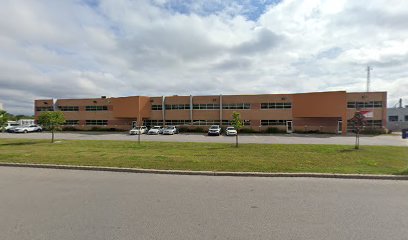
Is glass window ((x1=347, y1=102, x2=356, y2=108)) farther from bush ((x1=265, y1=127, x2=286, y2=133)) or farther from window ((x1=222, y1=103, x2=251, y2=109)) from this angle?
window ((x1=222, y1=103, x2=251, y2=109))

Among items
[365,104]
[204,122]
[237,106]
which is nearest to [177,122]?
[204,122]

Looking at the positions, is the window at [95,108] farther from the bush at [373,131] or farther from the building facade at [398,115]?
the building facade at [398,115]

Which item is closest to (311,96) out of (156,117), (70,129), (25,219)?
(156,117)

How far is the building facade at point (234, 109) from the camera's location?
35.0m

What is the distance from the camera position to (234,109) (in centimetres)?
3869

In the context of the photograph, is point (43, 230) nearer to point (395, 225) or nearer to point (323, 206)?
point (323, 206)

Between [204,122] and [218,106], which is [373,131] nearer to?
[218,106]

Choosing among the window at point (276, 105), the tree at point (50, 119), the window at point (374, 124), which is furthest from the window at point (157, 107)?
the window at point (374, 124)

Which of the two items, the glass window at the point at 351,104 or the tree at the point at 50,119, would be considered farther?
the glass window at the point at 351,104

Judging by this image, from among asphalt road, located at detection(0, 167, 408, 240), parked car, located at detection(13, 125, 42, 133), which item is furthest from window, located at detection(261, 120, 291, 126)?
parked car, located at detection(13, 125, 42, 133)

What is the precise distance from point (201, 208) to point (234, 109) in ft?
113

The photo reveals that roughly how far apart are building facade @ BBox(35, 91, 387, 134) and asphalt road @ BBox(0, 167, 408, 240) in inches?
1207

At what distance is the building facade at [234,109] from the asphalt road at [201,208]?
30.7 meters

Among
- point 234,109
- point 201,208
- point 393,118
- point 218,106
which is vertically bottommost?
point 201,208
